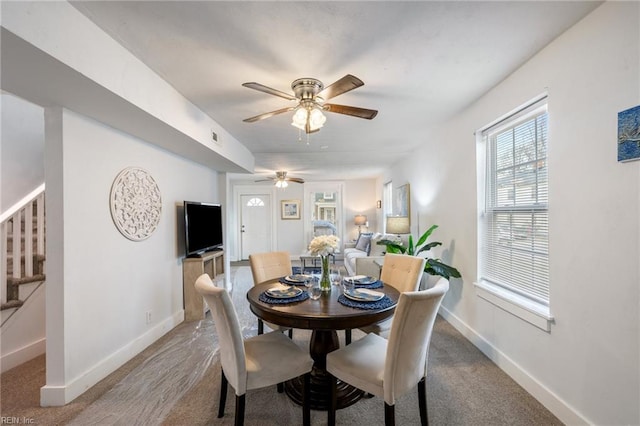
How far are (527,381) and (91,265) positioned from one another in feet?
11.4

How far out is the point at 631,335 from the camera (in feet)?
4.33

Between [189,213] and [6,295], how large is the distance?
1691 millimetres

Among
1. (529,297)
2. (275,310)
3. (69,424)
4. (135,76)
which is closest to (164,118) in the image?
(135,76)

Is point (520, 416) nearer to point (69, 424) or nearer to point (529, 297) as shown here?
point (529, 297)

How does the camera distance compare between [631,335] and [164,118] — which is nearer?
[631,335]

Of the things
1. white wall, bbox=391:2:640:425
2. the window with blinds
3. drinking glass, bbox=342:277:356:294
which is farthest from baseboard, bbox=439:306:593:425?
drinking glass, bbox=342:277:356:294

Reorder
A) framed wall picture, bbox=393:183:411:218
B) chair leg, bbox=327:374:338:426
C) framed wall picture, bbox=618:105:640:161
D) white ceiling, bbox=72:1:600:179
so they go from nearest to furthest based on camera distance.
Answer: framed wall picture, bbox=618:105:640:161 < white ceiling, bbox=72:1:600:179 < chair leg, bbox=327:374:338:426 < framed wall picture, bbox=393:183:411:218

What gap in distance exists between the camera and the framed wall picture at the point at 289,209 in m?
7.75

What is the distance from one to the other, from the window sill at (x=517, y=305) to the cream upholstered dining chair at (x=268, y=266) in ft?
6.13

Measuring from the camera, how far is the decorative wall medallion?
2.39m

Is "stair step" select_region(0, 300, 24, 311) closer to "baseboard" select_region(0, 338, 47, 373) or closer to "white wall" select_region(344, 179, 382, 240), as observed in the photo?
"baseboard" select_region(0, 338, 47, 373)

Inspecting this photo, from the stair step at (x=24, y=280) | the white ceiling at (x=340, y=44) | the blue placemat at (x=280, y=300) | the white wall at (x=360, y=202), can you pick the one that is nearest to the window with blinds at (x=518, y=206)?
the white ceiling at (x=340, y=44)

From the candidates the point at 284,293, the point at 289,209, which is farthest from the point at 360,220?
the point at 284,293

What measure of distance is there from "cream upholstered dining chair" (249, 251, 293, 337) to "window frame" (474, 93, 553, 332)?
1913 mm
